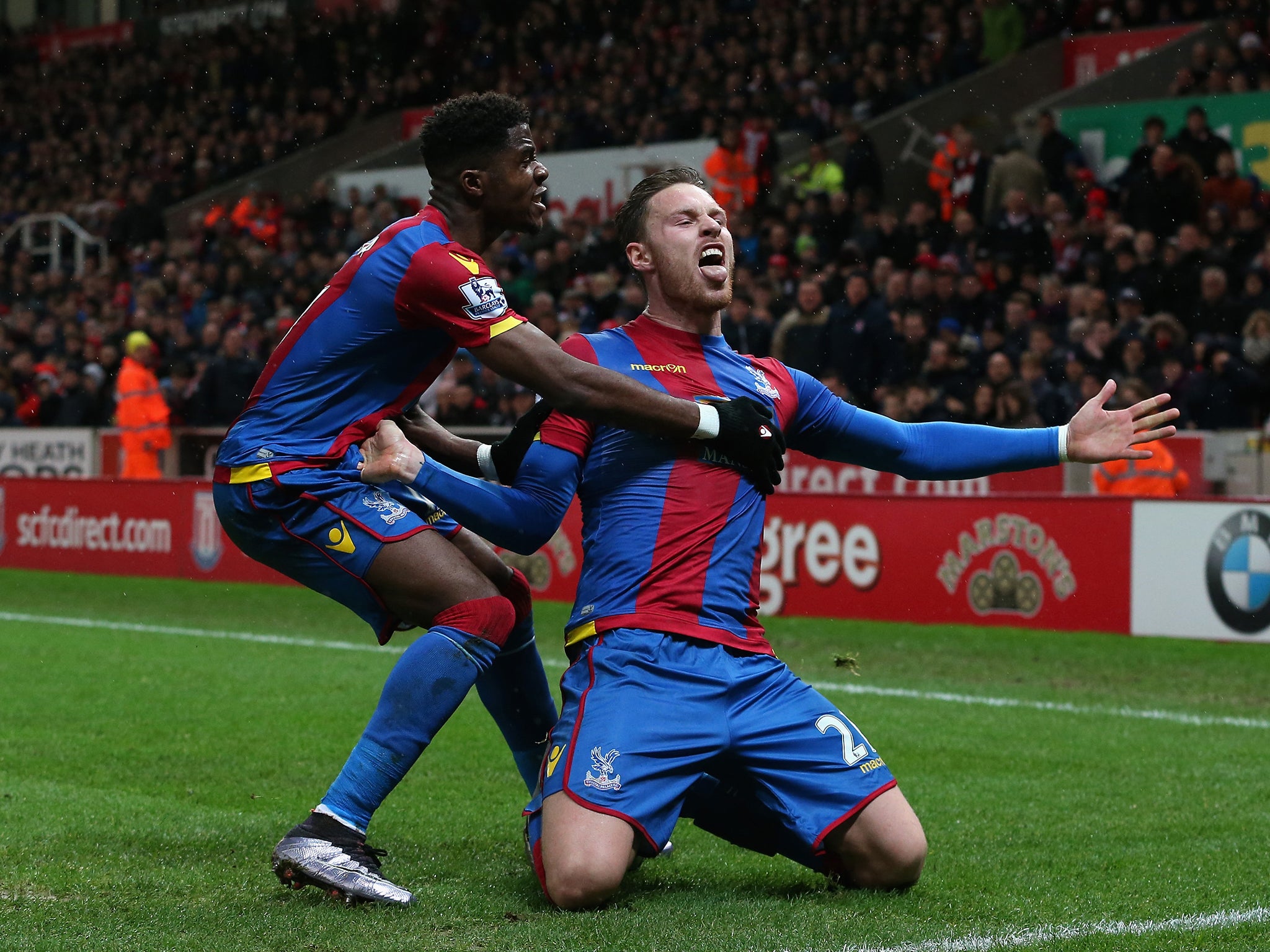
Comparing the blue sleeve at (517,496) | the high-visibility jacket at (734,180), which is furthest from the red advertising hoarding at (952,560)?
the high-visibility jacket at (734,180)

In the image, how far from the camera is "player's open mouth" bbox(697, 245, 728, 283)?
426cm

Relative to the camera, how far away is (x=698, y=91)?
19.8 metres

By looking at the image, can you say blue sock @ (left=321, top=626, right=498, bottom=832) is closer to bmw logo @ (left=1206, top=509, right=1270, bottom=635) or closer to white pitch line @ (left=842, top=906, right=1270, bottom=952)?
white pitch line @ (left=842, top=906, right=1270, bottom=952)

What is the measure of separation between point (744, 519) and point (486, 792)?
5.71 ft

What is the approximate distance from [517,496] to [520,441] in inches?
7.8

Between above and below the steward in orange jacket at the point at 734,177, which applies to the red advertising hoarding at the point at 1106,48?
above

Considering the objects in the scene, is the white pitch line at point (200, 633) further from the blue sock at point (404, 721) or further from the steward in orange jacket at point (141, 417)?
the blue sock at point (404, 721)

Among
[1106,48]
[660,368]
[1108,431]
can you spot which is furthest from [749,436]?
[1106,48]

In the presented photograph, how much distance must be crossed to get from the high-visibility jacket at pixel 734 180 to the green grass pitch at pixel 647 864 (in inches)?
340

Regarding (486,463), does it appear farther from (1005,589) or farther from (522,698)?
(1005,589)

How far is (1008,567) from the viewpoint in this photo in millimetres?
10195

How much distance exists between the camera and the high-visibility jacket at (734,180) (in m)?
17.2

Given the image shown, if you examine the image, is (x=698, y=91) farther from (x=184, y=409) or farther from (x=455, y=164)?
(x=455, y=164)

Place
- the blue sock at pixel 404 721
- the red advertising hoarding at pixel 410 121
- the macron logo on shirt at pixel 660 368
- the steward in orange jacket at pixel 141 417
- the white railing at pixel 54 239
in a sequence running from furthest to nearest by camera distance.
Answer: the red advertising hoarding at pixel 410 121 < the white railing at pixel 54 239 < the steward in orange jacket at pixel 141 417 < the macron logo on shirt at pixel 660 368 < the blue sock at pixel 404 721
